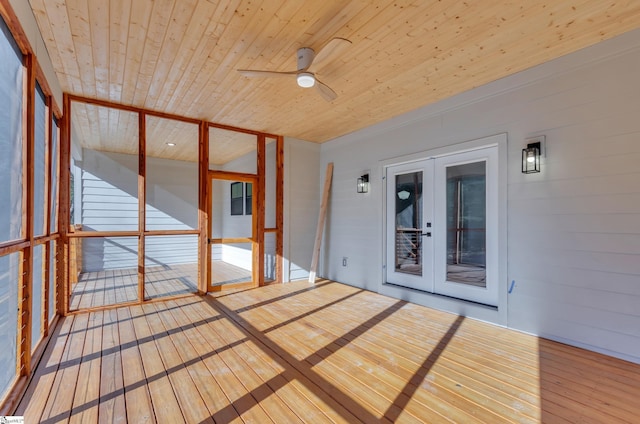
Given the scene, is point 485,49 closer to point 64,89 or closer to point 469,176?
point 469,176

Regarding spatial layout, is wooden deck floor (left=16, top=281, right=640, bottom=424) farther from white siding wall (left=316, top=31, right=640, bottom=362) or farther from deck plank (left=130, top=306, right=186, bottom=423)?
white siding wall (left=316, top=31, right=640, bottom=362)

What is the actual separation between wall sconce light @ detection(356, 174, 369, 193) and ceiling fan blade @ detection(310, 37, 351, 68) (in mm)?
2826

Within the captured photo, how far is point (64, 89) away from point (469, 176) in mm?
5432

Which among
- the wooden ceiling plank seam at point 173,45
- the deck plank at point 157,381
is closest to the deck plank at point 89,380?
the deck plank at point 157,381

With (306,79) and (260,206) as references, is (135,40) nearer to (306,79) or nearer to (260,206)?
(306,79)

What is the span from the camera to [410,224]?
4.67 meters

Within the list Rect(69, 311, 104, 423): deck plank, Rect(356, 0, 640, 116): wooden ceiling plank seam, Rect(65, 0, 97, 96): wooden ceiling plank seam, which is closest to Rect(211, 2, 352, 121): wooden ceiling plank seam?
Rect(65, 0, 97, 96): wooden ceiling plank seam

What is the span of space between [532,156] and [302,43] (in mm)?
2695

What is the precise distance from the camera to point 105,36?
8.93 feet

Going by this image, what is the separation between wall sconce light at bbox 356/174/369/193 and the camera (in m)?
5.27

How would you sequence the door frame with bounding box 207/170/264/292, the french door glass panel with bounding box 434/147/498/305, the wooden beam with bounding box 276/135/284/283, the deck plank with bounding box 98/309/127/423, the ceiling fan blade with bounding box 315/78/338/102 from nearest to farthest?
the deck plank with bounding box 98/309/127/423, the ceiling fan blade with bounding box 315/78/338/102, the french door glass panel with bounding box 434/147/498/305, the door frame with bounding box 207/170/264/292, the wooden beam with bounding box 276/135/284/283

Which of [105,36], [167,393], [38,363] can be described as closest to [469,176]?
[167,393]

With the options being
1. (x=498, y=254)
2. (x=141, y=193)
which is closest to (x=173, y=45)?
(x=141, y=193)

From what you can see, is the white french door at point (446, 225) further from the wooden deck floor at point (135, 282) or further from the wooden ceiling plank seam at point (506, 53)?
the wooden deck floor at point (135, 282)
